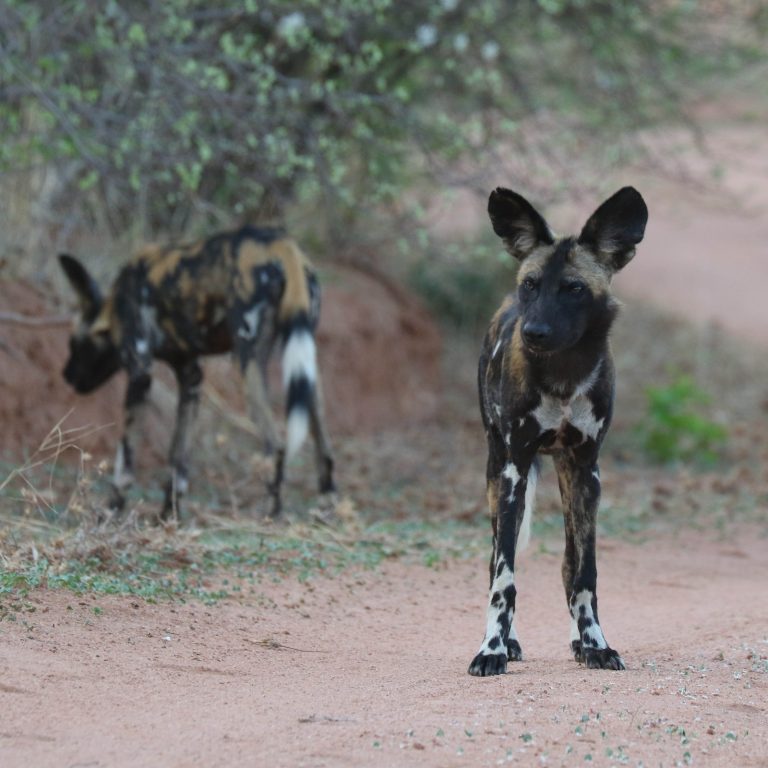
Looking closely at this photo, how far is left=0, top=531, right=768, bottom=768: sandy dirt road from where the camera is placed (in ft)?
9.62

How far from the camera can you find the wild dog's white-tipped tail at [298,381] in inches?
246

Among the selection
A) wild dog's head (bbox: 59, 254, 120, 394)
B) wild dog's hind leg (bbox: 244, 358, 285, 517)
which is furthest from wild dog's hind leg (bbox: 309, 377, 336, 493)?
wild dog's head (bbox: 59, 254, 120, 394)

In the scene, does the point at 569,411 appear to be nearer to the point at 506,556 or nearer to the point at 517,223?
the point at 506,556

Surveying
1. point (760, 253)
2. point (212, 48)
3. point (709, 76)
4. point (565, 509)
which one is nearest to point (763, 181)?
point (760, 253)

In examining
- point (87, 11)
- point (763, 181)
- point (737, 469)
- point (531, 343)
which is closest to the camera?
point (531, 343)

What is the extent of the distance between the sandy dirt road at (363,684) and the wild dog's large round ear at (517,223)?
1255 millimetres

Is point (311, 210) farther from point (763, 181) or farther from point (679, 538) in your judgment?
point (763, 181)

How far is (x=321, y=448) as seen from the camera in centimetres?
695

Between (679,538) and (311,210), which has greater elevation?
(311,210)

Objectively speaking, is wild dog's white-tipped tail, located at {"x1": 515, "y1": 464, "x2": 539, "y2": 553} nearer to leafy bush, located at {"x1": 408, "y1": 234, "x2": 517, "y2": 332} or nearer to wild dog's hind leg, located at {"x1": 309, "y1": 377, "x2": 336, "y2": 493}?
wild dog's hind leg, located at {"x1": 309, "y1": 377, "x2": 336, "y2": 493}

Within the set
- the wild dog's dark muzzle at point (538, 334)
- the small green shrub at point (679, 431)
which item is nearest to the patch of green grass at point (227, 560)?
the wild dog's dark muzzle at point (538, 334)

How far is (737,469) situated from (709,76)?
3393 mm

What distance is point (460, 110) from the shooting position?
10031mm

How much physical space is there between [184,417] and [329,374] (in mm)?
2671
